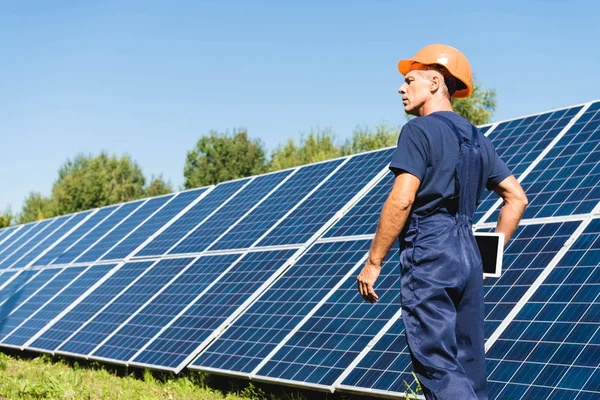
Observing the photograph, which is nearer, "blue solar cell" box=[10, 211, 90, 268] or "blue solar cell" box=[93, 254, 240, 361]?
"blue solar cell" box=[93, 254, 240, 361]

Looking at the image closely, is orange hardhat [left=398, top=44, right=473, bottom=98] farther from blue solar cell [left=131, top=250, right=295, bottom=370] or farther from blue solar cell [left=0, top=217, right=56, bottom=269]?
blue solar cell [left=0, top=217, right=56, bottom=269]

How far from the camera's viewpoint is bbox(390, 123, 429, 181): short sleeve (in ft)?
16.6

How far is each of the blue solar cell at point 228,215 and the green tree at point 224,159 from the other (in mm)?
58582

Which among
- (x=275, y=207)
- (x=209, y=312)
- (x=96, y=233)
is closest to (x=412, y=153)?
(x=209, y=312)

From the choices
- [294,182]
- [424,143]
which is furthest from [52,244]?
[424,143]

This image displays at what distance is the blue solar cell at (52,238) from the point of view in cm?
2090

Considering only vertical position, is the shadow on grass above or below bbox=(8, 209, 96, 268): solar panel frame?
below

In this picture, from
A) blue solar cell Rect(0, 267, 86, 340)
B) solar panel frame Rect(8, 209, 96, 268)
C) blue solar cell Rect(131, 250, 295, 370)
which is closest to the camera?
blue solar cell Rect(131, 250, 295, 370)

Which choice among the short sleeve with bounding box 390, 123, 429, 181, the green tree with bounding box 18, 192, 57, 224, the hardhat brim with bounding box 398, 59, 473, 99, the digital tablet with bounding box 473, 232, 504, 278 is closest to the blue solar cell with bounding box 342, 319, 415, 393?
the digital tablet with bounding box 473, 232, 504, 278

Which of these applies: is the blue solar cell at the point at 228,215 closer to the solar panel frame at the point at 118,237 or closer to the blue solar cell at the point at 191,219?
the blue solar cell at the point at 191,219

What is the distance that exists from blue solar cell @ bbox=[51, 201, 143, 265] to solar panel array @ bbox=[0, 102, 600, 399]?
0.23m

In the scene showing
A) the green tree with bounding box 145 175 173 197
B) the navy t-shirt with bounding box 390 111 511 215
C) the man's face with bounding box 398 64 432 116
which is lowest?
the green tree with bounding box 145 175 173 197

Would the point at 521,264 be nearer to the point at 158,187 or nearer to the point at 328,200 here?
the point at 328,200

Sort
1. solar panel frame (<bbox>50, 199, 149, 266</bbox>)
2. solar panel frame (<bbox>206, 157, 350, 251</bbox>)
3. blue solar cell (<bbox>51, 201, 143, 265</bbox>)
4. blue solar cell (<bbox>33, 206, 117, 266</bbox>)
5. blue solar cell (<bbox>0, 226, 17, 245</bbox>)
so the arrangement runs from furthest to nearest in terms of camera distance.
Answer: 1. blue solar cell (<bbox>0, 226, 17, 245</bbox>)
2. blue solar cell (<bbox>33, 206, 117, 266</bbox>)
3. blue solar cell (<bbox>51, 201, 143, 265</bbox>)
4. solar panel frame (<bbox>50, 199, 149, 266</bbox>)
5. solar panel frame (<bbox>206, 157, 350, 251</bbox>)
